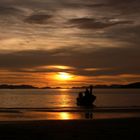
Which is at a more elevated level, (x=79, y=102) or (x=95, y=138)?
(x=79, y=102)

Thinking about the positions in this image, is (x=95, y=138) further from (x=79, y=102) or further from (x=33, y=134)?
(x=79, y=102)

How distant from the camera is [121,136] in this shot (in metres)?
15.6

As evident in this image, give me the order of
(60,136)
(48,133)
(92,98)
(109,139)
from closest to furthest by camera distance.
Answer: (109,139), (60,136), (48,133), (92,98)

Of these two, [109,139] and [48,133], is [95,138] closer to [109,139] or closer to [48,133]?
[109,139]

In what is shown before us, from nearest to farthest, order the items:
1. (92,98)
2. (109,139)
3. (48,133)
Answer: (109,139) < (48,133) < (92,98)

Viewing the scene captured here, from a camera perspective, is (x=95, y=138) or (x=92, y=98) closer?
(x=95, y=138)

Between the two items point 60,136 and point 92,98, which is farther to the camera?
point 92,98

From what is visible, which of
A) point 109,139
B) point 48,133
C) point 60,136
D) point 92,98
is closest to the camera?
point 109,139

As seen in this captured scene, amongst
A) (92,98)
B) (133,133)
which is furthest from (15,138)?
(92,98)

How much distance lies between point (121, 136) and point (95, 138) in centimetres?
126

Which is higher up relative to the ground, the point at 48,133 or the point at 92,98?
the point at 92,98

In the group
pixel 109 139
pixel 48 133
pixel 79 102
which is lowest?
pixel 109 139

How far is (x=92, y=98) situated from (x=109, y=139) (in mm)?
40082

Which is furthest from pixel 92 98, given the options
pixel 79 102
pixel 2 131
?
pixel 2 131
